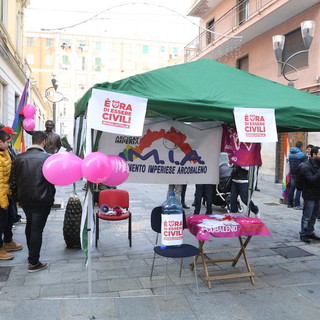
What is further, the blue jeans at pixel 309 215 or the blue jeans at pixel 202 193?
the blue jeans at pixel 202 193

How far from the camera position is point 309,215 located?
5914mm

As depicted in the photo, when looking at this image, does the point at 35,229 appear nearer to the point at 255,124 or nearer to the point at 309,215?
the point at 255,124

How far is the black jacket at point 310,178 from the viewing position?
→ 5.59m

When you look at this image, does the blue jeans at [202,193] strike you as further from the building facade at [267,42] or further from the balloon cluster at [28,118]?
the building facade at [267,42]

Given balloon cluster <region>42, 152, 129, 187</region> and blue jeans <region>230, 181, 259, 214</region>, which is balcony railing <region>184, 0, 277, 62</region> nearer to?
blue jeans <region>230, 181, 259, 214</region>

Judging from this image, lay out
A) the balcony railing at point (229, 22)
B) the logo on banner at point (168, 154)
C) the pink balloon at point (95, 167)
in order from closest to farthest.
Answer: the pink balloon at point (95, 167)
the logo on banner at point (168, 154)
the balcony railing at point (229, 22)

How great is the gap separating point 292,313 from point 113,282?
6.52ft

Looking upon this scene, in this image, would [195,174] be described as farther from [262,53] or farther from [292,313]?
[262,53]

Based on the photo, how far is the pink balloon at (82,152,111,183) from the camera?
3.24 metres

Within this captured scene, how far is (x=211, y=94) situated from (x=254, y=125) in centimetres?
60

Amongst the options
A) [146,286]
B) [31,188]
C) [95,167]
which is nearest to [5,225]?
[31,188]

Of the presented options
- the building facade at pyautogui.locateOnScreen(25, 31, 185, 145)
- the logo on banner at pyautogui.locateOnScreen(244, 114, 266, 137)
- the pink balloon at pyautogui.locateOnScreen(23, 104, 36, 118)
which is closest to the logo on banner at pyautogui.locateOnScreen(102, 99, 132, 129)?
the logo on banner at pyautogui.locateOnScreen(244, 114, 266, 137)

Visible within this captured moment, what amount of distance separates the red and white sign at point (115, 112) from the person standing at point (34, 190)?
1.41 m

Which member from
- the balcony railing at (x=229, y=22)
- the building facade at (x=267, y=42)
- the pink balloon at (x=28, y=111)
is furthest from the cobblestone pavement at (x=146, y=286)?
the balcony railing at (x=229, y=22)
